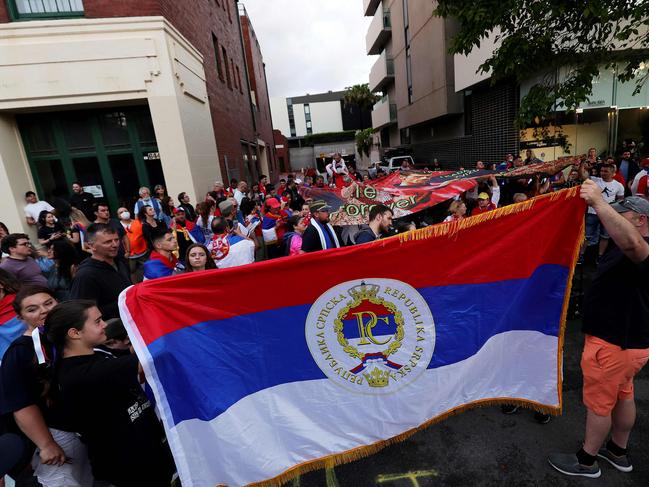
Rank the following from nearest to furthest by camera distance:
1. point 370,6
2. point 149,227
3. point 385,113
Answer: point 149,227 < point 370,6 < point 385,113

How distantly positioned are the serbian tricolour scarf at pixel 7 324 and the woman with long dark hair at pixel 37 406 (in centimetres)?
149

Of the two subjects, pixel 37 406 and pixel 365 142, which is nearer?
pixel 37 406

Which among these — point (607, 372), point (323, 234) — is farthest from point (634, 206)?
point (323, 234)

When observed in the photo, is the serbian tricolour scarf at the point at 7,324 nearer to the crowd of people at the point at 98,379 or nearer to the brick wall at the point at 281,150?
the crowd of people at the point at 98,379

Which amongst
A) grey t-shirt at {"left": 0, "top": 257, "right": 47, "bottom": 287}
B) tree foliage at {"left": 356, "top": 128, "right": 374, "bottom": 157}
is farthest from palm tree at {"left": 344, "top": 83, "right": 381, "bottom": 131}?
grey t-shirt at {"left": 0, "top": 257, "right": 47, "bottom": 287}

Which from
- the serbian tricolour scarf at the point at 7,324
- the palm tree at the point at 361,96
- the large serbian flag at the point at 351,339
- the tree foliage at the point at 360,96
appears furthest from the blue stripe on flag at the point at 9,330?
the tree foliage at the point at 360,96

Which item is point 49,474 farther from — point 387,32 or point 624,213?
point 387,32

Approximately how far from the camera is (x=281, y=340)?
249 cm

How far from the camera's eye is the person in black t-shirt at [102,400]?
190 cm

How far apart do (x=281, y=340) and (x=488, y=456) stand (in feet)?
6.57

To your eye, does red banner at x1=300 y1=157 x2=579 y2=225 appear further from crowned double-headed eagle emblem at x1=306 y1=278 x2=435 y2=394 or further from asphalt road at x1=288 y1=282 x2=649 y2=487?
asphalt road at x1=288 y1=282 x2=649 y2=487

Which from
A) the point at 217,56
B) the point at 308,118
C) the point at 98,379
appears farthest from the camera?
the point at 308,118

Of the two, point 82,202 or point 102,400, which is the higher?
point 82,202

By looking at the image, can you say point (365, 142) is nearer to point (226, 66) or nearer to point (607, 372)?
point (226, 66)
